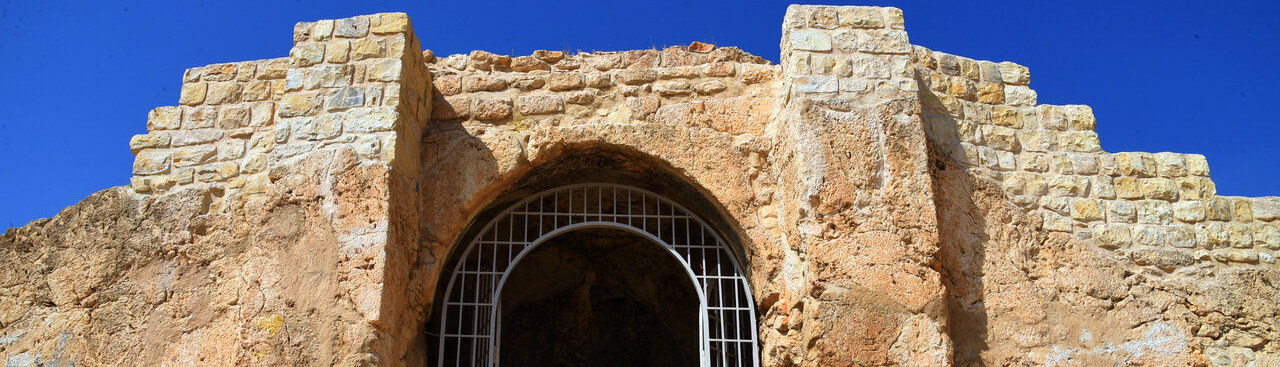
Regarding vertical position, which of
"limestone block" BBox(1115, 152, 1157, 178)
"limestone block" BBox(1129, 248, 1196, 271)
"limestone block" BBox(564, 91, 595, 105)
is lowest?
"limestone block" BBox(1129, 248, 1196, 271)

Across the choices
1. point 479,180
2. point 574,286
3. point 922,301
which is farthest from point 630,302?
point 922,301

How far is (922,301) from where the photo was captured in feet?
14.4

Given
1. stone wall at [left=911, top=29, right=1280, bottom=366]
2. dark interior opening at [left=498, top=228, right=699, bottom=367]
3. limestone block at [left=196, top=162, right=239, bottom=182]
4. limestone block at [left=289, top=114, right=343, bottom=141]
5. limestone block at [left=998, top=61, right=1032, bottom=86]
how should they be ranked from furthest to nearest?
dark interior opening at [left=498, top=228, right=699, bottom=367]
limestone block at [left=998, top=61, right=1032, bottom=86]
limestone block at [left=196, top=162, right=239, bottom=182]
limestone block at [left=289, top=114, right=343, bottom=141]
stone wall at [left=911, top=29, right=1280, bottom=366]

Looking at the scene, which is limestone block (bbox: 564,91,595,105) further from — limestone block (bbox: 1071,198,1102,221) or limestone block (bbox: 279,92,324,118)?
limestone block (bbox: 1071,198,1102,221)

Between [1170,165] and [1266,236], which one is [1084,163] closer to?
[1170,165]

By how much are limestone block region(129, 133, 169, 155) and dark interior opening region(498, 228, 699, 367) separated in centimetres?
302

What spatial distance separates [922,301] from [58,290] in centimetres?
411

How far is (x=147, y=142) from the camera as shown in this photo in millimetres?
5211

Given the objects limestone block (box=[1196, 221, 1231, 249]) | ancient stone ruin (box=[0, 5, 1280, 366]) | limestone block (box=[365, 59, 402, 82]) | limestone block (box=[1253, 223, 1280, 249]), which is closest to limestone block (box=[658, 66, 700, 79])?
ancient stone ruin (box=[0, 5, 1280, 366])

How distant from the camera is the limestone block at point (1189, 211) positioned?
5.09m

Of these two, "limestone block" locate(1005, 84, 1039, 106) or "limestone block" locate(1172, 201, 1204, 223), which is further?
"limestone block" locate(1005, 84, 1039, 106)

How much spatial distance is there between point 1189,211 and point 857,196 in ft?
6.14

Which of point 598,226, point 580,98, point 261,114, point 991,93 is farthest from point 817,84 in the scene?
point 261,114

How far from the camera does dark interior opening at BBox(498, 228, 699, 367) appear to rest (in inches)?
304
